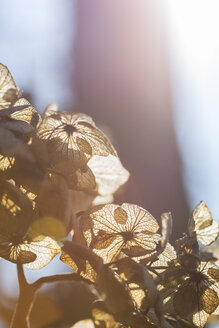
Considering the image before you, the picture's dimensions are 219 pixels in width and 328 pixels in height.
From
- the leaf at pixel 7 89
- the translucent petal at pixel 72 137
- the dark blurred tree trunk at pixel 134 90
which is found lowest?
the dark blurred tree trunk at pixel 134 90

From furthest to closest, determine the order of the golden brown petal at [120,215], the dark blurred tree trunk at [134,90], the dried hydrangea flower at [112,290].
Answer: the dark blurred tree trunk at [134,90]
the golden brown petal at [120,215]
the dried hydrangea flower at [112,290]

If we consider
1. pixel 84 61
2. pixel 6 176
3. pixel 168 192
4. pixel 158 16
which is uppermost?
pixel 158 16

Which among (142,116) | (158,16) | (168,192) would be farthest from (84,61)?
(168,192)

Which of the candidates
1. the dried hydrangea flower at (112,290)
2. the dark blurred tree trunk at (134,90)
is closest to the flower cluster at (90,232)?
the dried hydrangea flower at (112,290)

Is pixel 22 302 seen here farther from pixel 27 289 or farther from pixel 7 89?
pixel 7 89

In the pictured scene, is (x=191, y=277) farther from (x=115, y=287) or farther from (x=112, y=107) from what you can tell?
(x=112, y=107)

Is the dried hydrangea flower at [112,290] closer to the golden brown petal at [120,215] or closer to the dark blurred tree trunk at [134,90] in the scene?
the golden brown petal at [120,215]

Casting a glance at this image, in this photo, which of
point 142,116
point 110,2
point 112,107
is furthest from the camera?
point 110,2

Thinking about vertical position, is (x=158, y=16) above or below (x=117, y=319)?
above
